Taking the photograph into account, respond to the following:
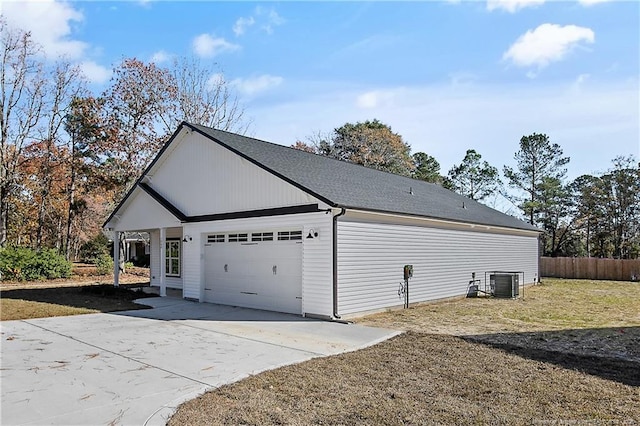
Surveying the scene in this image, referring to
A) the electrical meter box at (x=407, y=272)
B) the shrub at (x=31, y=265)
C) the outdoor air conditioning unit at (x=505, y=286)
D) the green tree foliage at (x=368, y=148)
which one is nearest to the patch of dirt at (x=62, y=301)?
the shrub at (x=31, y=265)

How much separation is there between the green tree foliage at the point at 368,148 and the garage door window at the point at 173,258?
60.6ft

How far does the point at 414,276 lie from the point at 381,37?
21.3 feet

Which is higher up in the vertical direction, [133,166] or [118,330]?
[133,166]

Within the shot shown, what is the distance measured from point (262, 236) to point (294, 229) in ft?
4.48

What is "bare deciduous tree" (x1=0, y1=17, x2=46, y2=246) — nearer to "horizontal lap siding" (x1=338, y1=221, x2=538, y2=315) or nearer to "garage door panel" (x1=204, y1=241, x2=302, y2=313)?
"garage door panel" (x1=204, y1=241, x2=302, y2=313)

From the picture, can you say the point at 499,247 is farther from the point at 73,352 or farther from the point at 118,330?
the point at 73,352

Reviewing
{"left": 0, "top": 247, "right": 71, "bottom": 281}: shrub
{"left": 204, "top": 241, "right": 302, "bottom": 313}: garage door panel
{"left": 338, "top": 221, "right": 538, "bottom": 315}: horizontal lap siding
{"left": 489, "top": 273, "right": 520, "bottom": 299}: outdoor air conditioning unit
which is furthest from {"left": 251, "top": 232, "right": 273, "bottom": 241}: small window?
{"left": 0, "top": 247, "right": 71, "bottom": 281}: shrub

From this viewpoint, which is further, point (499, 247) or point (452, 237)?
point (499, 247)

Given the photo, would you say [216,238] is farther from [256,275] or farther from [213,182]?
[256,275]

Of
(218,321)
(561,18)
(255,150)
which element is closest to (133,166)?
(255,150)

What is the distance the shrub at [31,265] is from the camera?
19.7m

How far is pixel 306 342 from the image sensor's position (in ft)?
26.7

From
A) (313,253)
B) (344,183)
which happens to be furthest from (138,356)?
(344,183)

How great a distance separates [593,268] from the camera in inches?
1050
